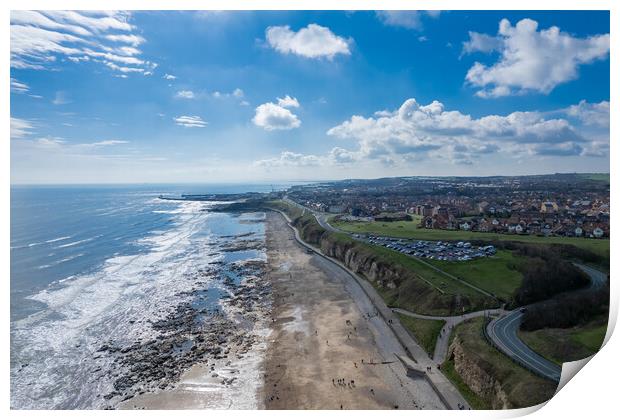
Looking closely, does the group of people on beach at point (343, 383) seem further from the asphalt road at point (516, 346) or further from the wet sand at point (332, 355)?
the asphalt road at point (516, 346)

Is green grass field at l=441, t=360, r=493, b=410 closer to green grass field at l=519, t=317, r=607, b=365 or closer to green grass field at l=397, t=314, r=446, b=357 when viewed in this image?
green grass field at l=397, t=314, r=446, b=357

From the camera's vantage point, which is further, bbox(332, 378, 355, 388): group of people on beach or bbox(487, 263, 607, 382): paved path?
bbox(332, 378, 355, 388): group of people on beach

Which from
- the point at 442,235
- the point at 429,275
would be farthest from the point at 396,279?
the point at 442,235

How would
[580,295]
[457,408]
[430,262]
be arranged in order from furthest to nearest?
[430,262] → [580,295] → [457,408]

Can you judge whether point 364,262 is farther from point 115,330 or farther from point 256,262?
point 115,330

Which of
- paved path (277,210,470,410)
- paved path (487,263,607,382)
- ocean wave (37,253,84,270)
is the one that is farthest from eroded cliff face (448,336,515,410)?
ocean wave (37,253,84,270)

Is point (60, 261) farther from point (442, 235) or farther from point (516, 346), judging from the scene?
point (516, 346)

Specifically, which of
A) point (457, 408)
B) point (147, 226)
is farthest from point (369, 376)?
point (147, 226)
